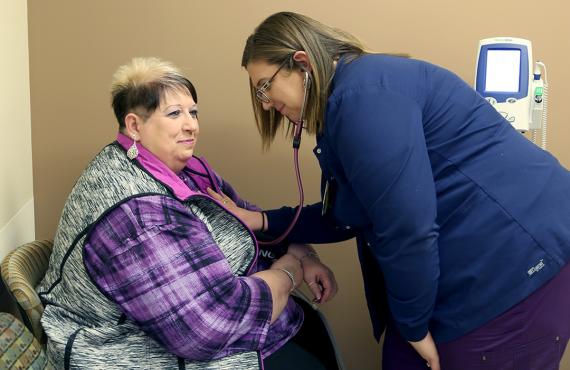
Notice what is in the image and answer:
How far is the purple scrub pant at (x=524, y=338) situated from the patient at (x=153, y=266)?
47 cm

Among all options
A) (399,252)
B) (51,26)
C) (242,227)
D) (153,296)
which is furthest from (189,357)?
(51,26)

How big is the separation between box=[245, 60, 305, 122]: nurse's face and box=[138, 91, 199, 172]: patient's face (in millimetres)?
200

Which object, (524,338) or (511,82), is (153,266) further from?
(511,82)

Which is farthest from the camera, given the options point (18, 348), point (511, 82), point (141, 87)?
point (511, 82)

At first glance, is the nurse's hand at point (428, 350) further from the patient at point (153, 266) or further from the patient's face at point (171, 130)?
the patient's face at point (171, 130)

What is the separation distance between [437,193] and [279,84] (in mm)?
459

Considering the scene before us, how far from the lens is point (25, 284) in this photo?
1.50m

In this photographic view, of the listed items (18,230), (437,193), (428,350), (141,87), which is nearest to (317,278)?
(428,350)

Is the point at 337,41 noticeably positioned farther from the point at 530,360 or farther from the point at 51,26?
the point at 51,26

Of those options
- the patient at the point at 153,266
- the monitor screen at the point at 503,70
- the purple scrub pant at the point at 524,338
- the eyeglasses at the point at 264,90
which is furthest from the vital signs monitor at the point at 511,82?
the patient at the point at 153,266

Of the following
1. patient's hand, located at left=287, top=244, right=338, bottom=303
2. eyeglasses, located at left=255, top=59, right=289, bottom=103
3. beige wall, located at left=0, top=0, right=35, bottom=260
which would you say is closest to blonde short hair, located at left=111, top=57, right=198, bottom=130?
eyeglasses, located at left=255, top=59, right=289, bottom=103

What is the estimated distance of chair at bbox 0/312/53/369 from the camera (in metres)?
1.31

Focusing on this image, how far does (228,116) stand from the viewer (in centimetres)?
219

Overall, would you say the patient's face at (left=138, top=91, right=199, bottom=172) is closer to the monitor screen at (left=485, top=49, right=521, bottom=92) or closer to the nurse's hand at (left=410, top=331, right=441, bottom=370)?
the nurse's hand at (left=410, top=331, right=441, bottom=370)
